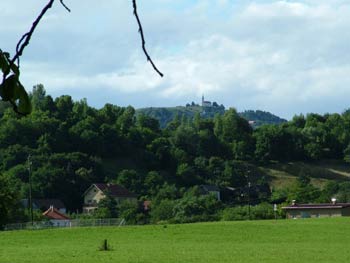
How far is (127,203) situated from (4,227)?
22.9 metres

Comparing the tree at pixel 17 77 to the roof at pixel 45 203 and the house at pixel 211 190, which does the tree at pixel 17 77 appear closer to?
the roof at pixel 45 203

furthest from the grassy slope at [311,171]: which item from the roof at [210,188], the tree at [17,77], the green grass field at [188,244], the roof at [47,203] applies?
the tree at [17,77]

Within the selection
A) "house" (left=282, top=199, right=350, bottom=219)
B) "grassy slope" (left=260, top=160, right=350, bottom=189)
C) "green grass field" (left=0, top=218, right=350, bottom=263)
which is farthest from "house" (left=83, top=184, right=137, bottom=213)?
"green grass field" (left=0, top=218, right=350, bottom=263)

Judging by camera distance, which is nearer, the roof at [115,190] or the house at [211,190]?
the roof at [115,190]

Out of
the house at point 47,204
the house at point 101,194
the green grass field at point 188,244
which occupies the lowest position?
the green grass field at point 188,244

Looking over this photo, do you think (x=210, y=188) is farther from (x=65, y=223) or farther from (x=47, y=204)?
(x=65, y=223)

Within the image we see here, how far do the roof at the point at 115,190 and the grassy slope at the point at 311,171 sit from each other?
73.9ft

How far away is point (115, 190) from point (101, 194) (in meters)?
2.06

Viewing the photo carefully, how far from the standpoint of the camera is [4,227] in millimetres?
54469

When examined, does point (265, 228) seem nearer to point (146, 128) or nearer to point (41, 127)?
point (41, 127)

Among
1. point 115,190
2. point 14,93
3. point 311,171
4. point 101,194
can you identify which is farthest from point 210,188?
point 14,93

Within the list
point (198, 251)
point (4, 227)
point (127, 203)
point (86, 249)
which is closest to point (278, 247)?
point (198, 251)

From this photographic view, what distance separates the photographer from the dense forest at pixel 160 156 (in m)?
84.0

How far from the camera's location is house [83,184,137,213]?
277ft
